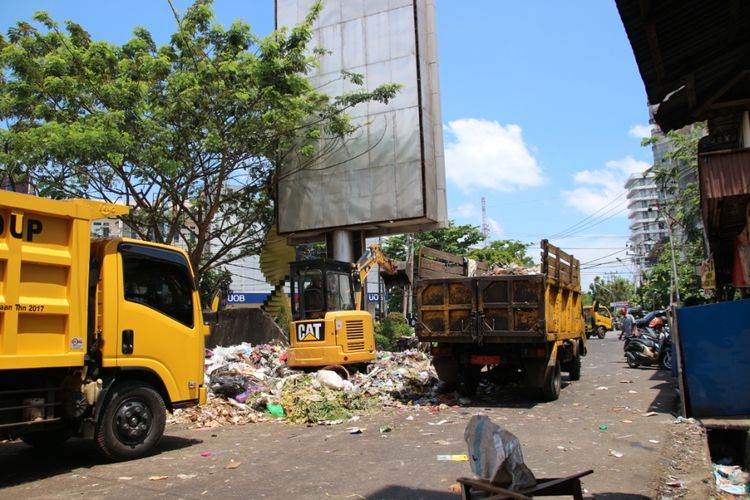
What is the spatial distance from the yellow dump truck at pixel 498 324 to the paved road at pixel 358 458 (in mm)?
822

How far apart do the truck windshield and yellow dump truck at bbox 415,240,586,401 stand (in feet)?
15.3

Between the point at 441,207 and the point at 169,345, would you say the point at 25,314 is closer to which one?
the point at 169,345

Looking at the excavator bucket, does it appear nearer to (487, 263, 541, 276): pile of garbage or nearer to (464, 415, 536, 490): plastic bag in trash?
(487, 263, 541, 276): pile of garbage

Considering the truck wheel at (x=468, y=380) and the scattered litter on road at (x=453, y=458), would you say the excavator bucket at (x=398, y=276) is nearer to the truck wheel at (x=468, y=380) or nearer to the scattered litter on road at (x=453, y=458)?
the truck wheel at (x=468, y=380)

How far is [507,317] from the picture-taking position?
990 cm

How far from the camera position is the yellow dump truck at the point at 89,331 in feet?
18.4

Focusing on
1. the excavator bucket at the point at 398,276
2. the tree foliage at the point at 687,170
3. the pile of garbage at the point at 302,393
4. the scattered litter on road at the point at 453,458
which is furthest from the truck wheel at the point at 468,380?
the tree foliage at the point at 687,170

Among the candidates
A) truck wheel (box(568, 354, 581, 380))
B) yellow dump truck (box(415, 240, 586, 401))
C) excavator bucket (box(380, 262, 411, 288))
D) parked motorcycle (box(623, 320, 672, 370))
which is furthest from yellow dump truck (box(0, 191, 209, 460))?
parked motorcycle (box(623, 320, 672, 370))

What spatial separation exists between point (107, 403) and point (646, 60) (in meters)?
7.07

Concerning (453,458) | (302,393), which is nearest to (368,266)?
(302,393)

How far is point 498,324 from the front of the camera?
9.97 meters

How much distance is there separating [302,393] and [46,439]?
4153 mm

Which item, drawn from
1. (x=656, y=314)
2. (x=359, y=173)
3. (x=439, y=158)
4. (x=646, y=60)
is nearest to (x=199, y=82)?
(x=359, y=173)

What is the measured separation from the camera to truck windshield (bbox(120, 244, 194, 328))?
22.1 feet
